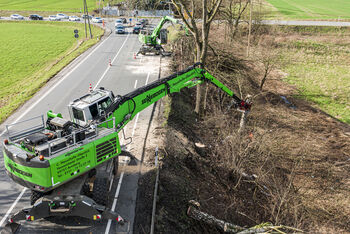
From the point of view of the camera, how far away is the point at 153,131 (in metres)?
16.8

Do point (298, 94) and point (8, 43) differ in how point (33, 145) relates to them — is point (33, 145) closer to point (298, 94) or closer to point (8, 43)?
point (298, 94)

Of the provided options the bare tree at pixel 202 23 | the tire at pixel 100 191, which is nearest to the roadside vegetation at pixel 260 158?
the tire at pixel 100 191

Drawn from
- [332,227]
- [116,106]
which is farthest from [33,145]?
[332,227]

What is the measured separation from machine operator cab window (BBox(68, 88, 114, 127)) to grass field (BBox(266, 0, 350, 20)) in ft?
196

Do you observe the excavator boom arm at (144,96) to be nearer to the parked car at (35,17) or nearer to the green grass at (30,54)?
the green grass at (30,54)

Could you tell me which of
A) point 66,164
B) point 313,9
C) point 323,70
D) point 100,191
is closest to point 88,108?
point 66,164

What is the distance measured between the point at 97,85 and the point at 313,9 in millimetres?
67671

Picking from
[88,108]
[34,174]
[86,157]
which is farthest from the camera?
[88,108]

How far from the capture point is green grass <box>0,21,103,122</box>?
23578mm

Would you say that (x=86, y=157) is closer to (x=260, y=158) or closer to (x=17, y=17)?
(x=260, y=158)

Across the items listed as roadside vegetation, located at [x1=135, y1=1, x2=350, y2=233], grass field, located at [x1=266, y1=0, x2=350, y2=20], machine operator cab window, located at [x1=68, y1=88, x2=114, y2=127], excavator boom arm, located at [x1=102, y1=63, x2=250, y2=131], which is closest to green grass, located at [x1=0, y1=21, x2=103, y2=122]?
machine operator cab window, located at [x1=68, y1=88, x2=114, y2=127]

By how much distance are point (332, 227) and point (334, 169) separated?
501cm

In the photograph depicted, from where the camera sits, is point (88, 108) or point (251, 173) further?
point (251, 173)

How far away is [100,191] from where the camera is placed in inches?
396
